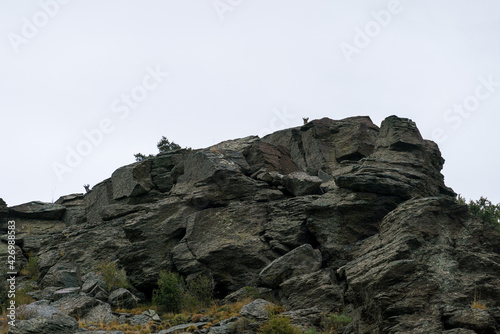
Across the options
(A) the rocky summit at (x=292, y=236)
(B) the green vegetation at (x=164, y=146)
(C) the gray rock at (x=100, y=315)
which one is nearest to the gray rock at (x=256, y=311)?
(A) the rocky summit at (x=292, y=236)

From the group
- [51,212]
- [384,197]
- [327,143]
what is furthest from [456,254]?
[51,212]

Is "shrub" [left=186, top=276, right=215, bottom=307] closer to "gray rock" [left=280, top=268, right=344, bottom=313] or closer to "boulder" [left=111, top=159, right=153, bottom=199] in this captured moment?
"gray rock" [left=280, top=268, right=344, bottom=313]

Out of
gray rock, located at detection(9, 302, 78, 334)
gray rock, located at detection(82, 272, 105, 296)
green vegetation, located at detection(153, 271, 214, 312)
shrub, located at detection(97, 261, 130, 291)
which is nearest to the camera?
gray rock, located at detection(9, 302, 78, 334)

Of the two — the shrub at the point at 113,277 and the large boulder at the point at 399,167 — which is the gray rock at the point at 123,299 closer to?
the shrub at the point at 113,277

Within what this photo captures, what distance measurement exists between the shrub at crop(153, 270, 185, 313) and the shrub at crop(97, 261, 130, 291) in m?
2.35

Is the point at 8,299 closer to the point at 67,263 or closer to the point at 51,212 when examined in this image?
the point at 67,263

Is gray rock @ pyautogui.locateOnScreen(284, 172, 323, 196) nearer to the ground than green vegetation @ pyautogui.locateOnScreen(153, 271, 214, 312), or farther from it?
farther from it

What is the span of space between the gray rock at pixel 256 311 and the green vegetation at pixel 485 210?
19023 mm

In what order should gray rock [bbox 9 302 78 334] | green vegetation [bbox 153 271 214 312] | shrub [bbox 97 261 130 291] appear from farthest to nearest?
shrub [bbox 97 261 130 291], green vegetation [bbox 153 271 214 312], gray rock [bbox 9 302 78 334]

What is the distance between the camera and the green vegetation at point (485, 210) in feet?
107

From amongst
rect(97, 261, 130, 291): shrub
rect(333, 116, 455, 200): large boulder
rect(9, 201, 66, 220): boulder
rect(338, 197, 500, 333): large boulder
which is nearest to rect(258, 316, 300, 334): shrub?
rect(338, 197, 500, 333): large boulder

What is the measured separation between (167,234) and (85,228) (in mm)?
8599

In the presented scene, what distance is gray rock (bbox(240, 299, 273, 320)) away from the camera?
18.6 meters

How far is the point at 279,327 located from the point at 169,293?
7843 millimetres
